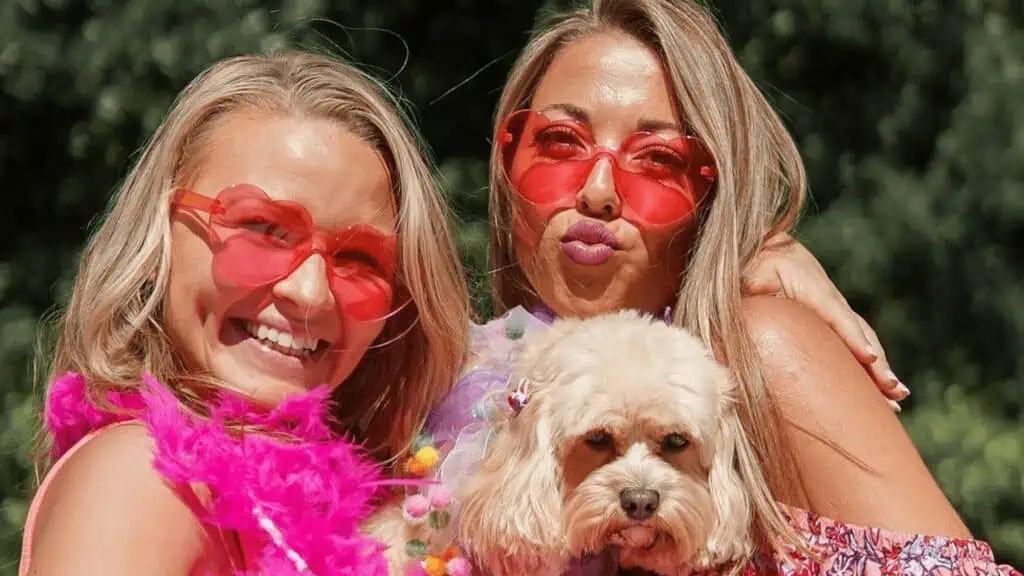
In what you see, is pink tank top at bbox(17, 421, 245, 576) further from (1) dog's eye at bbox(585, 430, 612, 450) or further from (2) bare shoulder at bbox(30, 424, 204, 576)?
(1) dog's eye at bbox(585, 430, 612, 450)

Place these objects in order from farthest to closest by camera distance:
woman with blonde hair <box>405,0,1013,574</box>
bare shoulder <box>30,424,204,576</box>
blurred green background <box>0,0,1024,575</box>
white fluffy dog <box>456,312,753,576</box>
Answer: blurred green background <box>0,0,1024,575</box>
woman with blonde hair <box>405,0,1013,574</box>
white fluffy dog <box>456,312,753,576</box>
bare shoulder <box>30,424,204,576</box>

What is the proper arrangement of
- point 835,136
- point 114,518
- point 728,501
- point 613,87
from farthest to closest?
point 835,136
point 613,87
point 728,501
point 114,518

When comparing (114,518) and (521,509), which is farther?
(521,509)

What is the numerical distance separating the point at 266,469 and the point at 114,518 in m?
0.31

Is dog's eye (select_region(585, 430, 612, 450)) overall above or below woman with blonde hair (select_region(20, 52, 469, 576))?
below

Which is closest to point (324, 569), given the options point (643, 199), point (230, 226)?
point (230, 226)

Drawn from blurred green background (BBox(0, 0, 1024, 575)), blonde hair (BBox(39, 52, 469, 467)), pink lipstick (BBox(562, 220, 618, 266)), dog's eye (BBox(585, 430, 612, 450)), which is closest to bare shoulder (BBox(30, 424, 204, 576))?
blonde hair (BBox(39, 52, 469, 467))

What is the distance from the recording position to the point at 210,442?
2.23 meters

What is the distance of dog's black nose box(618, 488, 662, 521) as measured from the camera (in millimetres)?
2201

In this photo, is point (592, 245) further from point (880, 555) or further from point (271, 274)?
point (880, 555)

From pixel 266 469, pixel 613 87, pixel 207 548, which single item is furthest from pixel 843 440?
pixel 207 548

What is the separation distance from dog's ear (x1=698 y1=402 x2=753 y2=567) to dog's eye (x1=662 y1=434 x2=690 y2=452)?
6 centimetres

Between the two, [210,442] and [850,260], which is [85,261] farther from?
[850,260]

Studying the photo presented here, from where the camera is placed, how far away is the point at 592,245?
2652mm
